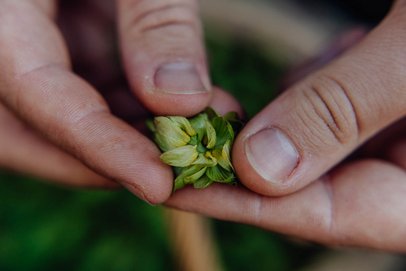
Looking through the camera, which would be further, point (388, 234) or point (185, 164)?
point (388, 234)

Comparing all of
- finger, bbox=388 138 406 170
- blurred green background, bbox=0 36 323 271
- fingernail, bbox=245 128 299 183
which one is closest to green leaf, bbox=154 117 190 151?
fingernail, bbox=245 128 299 183

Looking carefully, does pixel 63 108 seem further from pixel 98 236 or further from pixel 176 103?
pixel 98 236

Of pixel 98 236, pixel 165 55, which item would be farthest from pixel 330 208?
pixel 98 236

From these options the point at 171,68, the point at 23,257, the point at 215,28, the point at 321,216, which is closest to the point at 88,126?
the point at 171,68

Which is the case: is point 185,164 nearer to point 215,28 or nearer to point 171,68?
point 171,68

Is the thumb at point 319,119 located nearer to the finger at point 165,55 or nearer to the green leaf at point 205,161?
the green leaf at point 205,161

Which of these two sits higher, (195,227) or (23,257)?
(195,227)

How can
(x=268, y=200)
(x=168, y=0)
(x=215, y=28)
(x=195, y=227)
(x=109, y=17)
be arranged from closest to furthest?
(x=268, y=200)
(x=168, y=0)
(x=195, y=227)
(x=109, y=17)
(x=215, y=28)
